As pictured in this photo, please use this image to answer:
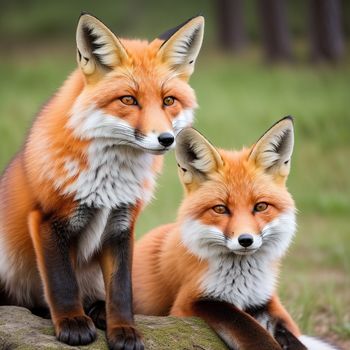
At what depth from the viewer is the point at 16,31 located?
27.3 meters

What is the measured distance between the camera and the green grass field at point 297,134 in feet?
23.7

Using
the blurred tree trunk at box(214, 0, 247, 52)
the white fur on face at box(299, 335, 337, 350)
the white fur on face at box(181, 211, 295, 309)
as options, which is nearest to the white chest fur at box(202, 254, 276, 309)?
the white fur on face at box(181, 211, 295, 309)

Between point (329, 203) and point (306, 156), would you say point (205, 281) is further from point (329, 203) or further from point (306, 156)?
point (306, 156)

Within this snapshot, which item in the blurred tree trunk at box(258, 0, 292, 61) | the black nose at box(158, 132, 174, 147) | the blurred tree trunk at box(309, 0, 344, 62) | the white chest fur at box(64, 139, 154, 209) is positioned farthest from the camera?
the blurred tree trunk at box(258, 0, 292, 61)

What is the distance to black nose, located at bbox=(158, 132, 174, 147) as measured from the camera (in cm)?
385

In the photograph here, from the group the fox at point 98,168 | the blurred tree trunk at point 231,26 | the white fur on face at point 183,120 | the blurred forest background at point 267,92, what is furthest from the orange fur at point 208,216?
the blurred tree trunk at point 231,26

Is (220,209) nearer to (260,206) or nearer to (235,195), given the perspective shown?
(235,195)

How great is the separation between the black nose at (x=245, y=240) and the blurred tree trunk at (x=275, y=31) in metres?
17.2

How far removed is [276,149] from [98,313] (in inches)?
57.9

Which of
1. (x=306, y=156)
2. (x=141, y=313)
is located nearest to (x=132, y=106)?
(x=141, y=313)

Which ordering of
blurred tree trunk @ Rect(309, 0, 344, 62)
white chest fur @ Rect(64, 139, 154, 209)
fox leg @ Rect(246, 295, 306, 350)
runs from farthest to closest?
blurred tree trunk @ Rect(309, 0, 344, 62) < fox leg @ Rect(246, 295, 306, 350) < white chest fur @ Rect(64, 139, 154, 209)

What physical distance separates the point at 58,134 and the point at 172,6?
2697 cm

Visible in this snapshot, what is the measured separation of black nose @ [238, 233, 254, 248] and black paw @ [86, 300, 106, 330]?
95 cm

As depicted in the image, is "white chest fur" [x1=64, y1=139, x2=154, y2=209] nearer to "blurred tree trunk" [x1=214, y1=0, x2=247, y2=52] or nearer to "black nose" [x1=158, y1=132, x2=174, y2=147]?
"black nose" [x1=158, y1=132, x2=174, y2=147]
